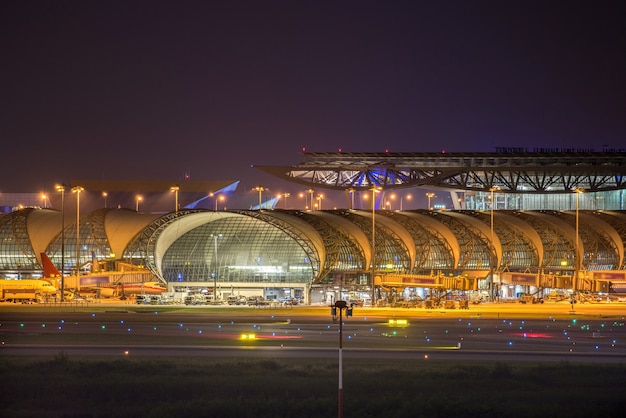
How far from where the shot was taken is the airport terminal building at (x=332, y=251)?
107250mm

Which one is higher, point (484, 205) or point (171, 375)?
point (484, 205)

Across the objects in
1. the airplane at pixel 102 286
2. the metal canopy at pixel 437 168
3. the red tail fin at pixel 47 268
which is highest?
the metal canopy at pixel 437 168

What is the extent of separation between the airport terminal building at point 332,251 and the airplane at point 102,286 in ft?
2.47

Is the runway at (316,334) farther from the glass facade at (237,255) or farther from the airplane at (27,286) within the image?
the glass facade at (237,255)

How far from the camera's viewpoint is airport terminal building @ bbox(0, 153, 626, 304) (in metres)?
107

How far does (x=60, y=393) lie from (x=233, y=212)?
78502 millimetres

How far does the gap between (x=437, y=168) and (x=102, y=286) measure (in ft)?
193

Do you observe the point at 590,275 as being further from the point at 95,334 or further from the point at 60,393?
the point at 60,393

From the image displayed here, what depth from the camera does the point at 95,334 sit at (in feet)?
191

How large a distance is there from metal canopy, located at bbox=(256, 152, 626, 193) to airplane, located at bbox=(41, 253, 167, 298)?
138 ft

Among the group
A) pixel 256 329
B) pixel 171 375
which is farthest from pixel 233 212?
pixel 171 375

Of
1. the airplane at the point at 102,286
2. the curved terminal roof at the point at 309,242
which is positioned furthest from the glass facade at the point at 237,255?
the airplane at the point at 102,286

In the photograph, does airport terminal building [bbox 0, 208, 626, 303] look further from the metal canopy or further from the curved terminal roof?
the metal canopy

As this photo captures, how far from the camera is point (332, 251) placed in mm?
109562
